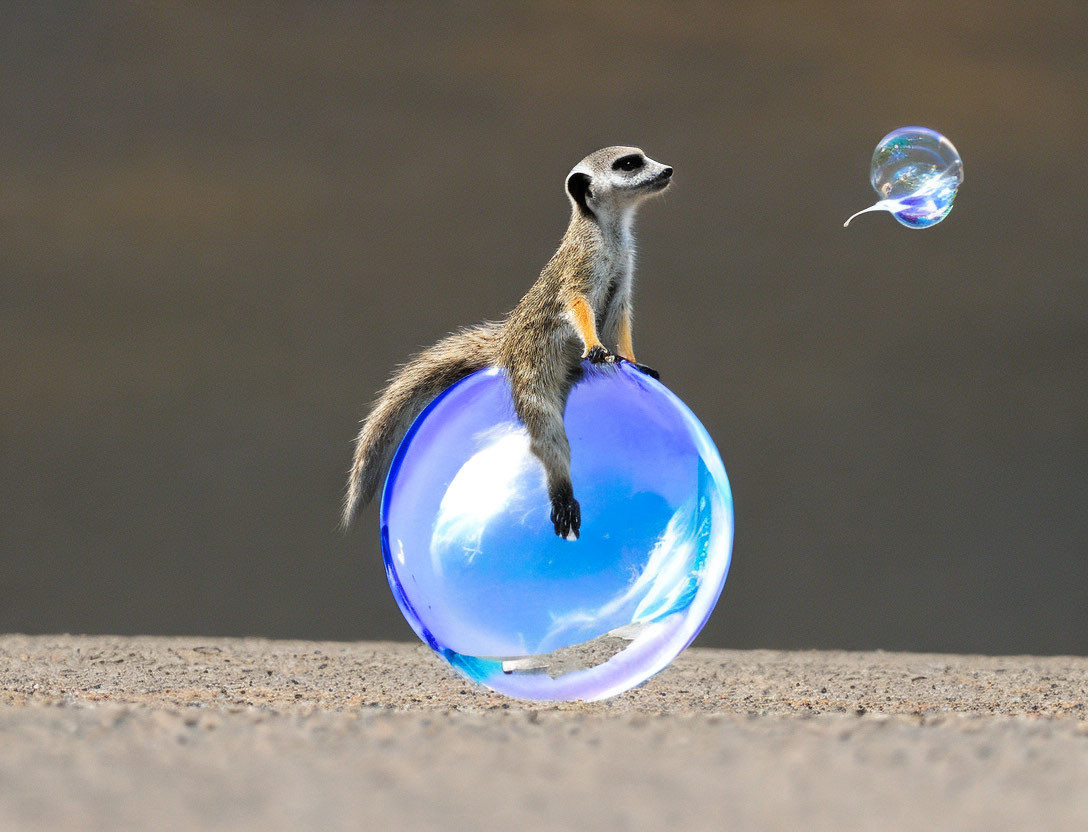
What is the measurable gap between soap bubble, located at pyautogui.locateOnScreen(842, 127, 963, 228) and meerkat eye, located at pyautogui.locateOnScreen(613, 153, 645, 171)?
1612 millimetres

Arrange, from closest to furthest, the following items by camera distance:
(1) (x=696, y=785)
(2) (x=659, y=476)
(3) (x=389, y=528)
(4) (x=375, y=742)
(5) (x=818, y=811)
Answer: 1. (5) (x=818, y=811)
2. (1) (x=696, y=785)
3. (4) (x=375, y=742)
4. (2) (x=659, y=476)
5. (3) (x=389, y=528)

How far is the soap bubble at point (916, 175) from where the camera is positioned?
7234mm

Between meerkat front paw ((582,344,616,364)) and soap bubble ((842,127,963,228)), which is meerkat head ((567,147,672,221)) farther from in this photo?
soap bubble ((842,127,963,228))

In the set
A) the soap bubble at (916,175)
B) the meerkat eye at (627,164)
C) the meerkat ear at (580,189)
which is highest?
the soap bubble at (916,175)

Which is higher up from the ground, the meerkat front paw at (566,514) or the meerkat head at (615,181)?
the meerkat head at (615,181)

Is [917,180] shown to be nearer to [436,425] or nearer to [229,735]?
[436,425]

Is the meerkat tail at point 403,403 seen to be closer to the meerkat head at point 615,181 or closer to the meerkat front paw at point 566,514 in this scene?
the meerkat head at point 615,181

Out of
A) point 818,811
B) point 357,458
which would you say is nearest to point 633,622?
point 357,458

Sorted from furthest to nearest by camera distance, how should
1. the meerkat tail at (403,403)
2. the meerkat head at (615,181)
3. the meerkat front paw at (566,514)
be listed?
the meerkat tail at (403,403) → the meerkat head at (615,181) → the meerkat front paw at (566,514)

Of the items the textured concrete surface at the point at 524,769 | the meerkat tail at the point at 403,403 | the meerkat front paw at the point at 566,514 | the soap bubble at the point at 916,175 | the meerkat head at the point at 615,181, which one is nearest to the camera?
the textured concrete surface at the point at 524,769

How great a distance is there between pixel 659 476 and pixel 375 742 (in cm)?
184

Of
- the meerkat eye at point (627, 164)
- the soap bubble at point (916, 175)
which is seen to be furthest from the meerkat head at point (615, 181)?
the soap bubble at point (916, 175)

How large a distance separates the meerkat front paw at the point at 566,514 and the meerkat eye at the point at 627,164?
1.55m

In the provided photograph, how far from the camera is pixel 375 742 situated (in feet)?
15.8
